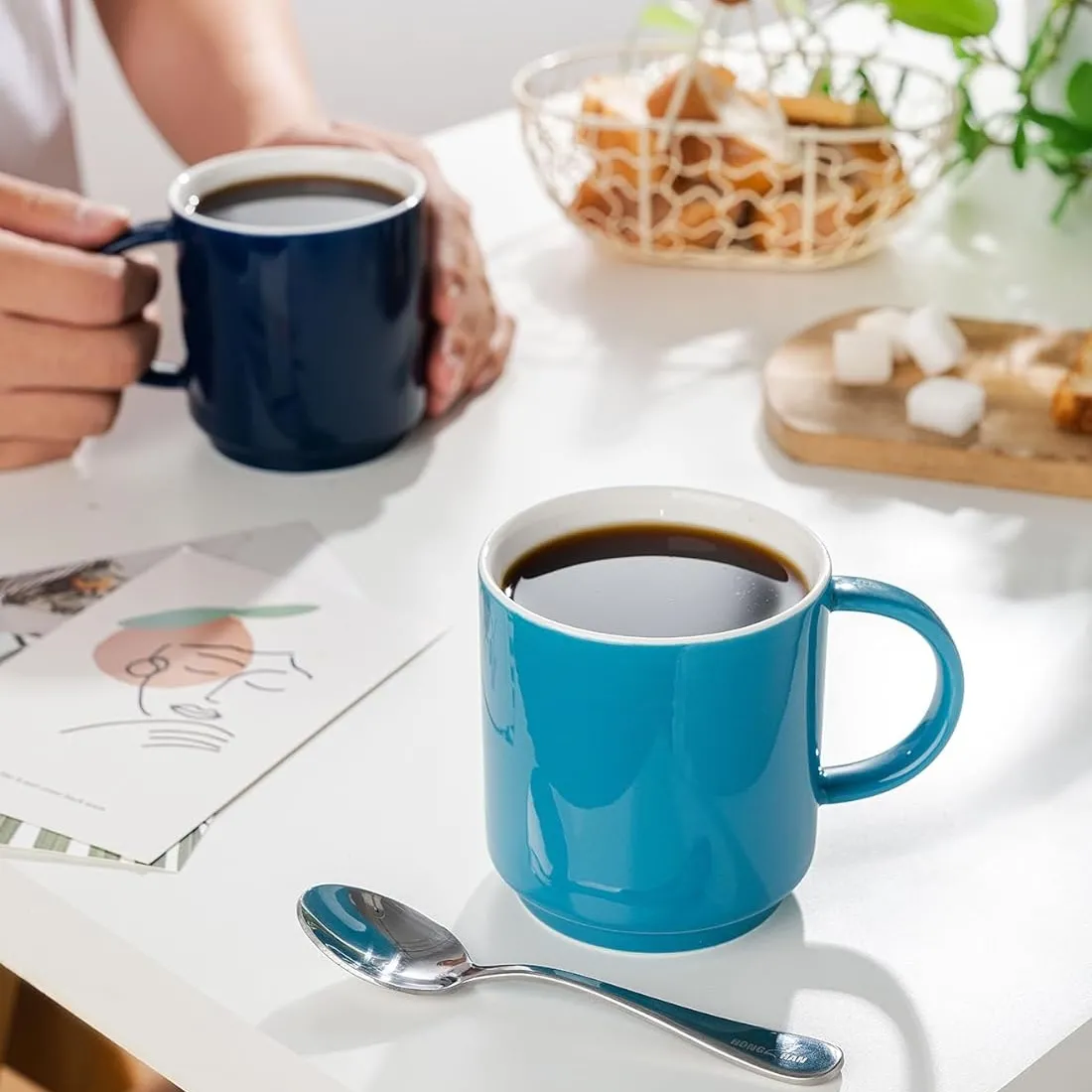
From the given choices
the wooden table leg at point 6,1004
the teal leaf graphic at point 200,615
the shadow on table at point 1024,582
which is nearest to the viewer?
the shadow on table at point 1024,582

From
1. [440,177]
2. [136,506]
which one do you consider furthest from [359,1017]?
[440,177]

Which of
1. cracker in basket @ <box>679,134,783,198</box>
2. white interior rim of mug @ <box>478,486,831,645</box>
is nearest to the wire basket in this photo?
cracker in basket @ <box>679,134,783,198</box>

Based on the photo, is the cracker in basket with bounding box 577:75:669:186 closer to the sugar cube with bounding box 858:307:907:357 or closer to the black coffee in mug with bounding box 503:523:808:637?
the sugar cube with bounding box 858:307:907:357

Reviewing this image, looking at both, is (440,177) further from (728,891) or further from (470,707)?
(728,891)

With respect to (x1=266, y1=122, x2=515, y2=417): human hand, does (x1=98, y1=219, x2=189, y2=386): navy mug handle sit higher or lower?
higher

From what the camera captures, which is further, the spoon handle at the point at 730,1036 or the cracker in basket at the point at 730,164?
the cracker in basket at the point at 730,164

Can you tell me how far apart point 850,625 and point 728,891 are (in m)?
0.24

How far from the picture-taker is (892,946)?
53cm

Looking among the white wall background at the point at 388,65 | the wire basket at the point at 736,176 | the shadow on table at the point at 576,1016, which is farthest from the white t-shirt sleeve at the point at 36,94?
the white wall background at the point at 388,65

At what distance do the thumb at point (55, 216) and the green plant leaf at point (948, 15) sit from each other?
54 cm

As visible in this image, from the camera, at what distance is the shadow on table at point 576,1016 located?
0.48 meters

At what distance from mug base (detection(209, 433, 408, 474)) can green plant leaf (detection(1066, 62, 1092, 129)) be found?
1.82 feet

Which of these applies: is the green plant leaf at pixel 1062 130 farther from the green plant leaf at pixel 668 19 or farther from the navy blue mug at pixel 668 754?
the navy blue mug at pixel 668 754

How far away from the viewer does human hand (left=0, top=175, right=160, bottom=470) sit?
838mm
